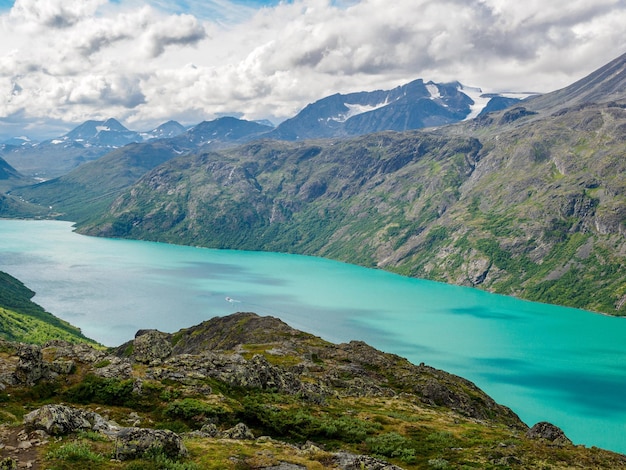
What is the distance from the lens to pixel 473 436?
4319 cm

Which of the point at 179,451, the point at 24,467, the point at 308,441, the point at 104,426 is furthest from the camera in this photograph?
the point at 308,441

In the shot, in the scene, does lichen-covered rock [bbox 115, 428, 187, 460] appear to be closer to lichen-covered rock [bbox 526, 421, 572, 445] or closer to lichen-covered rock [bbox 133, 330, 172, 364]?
lichen-covered rock [bbox 526, 421, 572, 445]

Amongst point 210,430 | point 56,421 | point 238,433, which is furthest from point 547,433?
point 56,421

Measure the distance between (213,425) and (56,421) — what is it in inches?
478

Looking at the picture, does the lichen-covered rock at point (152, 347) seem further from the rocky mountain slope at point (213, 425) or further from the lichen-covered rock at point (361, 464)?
the lichen-covered rock at point (361, 464)

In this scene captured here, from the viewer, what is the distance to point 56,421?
25094 mm

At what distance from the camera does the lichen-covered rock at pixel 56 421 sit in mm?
24812

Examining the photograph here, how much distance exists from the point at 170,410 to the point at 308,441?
11.1 metres

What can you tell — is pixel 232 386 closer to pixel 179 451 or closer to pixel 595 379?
pixel 179 451

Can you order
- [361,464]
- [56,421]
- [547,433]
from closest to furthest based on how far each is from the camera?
[56,421], [361,464], [547,433]

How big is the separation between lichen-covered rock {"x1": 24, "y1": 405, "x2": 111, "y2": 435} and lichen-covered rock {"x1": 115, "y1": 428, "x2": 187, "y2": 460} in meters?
3.11

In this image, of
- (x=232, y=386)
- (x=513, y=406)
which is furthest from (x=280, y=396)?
(x=513, y=406)

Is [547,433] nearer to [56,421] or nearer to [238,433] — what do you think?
[238,433]

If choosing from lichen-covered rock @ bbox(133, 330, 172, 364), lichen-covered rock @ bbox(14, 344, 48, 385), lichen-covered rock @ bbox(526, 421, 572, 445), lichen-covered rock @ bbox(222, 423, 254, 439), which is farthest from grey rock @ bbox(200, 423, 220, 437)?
lichen-covered rock @ bbox(133, 330, 172, 364)
